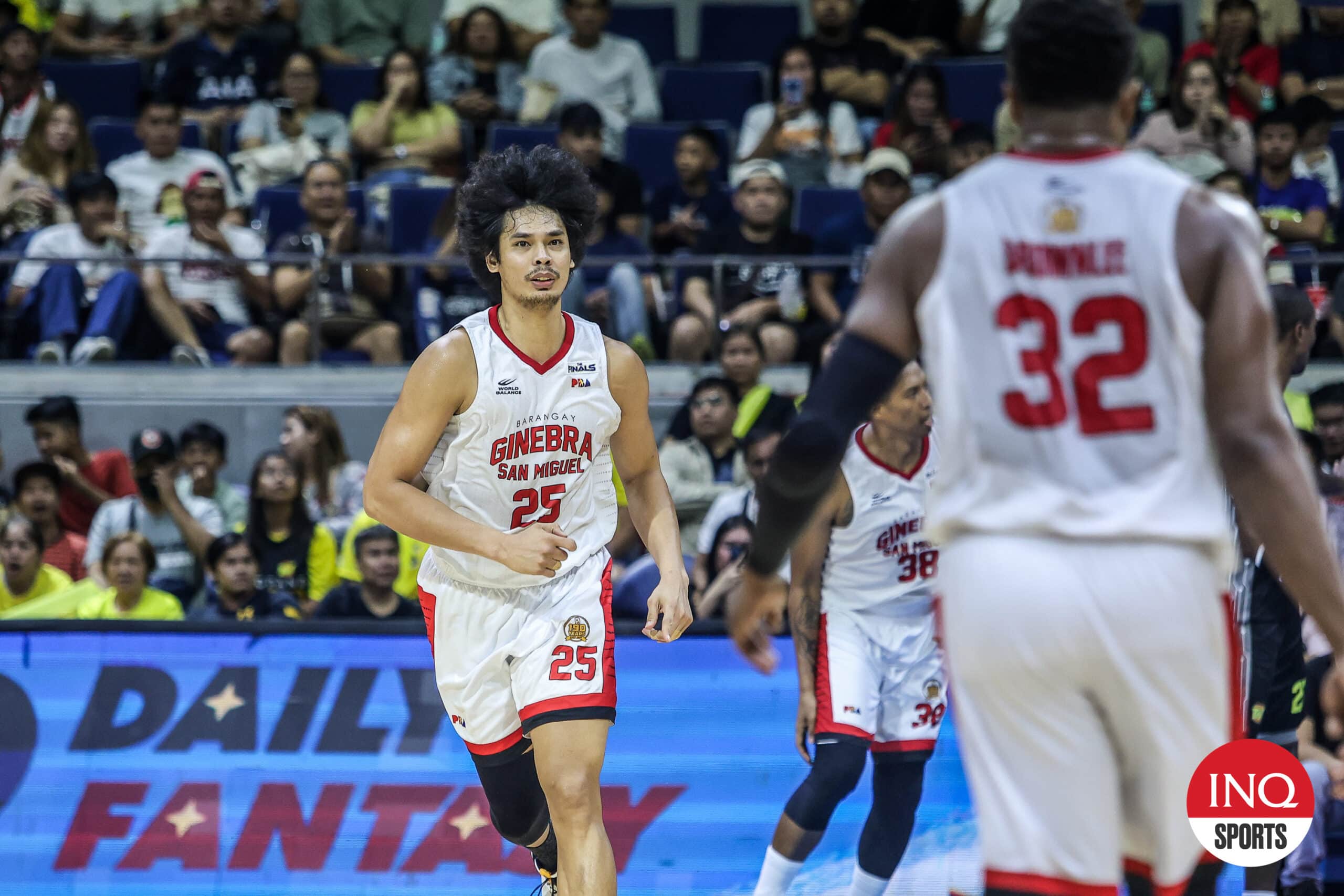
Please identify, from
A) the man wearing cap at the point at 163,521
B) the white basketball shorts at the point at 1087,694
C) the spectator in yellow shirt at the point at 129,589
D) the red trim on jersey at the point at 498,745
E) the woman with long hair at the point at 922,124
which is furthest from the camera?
the woman with long hair at the point at 922,124

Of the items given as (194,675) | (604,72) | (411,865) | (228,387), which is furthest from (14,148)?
(411,865)

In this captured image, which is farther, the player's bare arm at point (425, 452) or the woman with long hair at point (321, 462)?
the woman with long hair at point (321, 462)

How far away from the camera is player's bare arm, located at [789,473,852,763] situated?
6.32 m

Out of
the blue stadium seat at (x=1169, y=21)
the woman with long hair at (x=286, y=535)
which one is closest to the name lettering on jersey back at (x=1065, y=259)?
the woman with long hair at (x=286, y=535)

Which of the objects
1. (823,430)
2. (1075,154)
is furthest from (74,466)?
(1075,154)

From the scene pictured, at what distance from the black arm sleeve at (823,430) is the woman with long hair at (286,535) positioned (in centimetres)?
609

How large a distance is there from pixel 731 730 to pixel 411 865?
4.81 feet

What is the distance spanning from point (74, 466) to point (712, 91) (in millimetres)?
5691

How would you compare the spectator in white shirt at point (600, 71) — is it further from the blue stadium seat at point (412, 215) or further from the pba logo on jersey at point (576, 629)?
the pba logo on jersey at point (576, 629)

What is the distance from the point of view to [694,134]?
11266mm

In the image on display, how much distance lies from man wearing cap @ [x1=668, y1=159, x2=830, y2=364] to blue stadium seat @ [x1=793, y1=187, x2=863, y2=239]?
656mm

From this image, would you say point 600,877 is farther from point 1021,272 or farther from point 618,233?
point 618,233

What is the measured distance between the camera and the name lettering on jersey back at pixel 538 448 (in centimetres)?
516

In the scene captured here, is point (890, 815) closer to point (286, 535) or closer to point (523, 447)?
point (523, 447)
